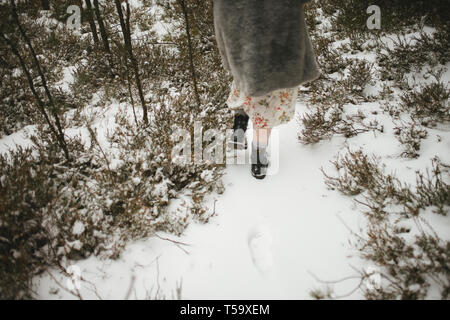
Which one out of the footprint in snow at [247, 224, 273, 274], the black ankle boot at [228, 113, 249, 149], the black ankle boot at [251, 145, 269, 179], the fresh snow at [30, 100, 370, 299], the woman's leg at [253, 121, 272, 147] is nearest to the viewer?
the fresh snow at [30, 100, 370, 299]

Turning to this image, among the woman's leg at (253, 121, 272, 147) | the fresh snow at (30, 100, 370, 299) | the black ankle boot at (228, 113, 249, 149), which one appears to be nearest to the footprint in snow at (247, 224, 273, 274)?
the fresh snow at (30, 100, 370, 299)

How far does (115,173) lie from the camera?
2432 millimetres

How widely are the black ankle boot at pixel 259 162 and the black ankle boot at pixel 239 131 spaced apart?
1.04 feet

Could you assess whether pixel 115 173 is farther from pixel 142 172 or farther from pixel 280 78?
pixel 280 78

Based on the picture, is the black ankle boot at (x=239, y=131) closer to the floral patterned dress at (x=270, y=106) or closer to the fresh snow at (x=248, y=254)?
the floral patterned dress at (x=270, y=106)

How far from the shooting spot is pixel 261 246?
2.08 metres

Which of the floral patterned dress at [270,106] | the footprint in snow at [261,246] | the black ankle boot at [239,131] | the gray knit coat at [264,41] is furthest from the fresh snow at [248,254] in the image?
the gray knit coat at [264,41]

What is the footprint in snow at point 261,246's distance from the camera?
6.35ft

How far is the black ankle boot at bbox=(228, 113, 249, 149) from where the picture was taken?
287 cm

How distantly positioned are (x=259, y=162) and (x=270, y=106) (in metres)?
0.67

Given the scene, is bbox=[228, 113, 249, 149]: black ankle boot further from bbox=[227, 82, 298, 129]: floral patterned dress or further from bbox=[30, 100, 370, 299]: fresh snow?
bbox=[30, 100, 370, 299]: fresh snow

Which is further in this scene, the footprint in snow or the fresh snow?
the footprint in snow

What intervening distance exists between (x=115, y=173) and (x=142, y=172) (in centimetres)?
27

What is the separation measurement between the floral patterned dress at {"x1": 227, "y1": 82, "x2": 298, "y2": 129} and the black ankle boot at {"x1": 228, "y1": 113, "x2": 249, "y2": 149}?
0.46 metres
